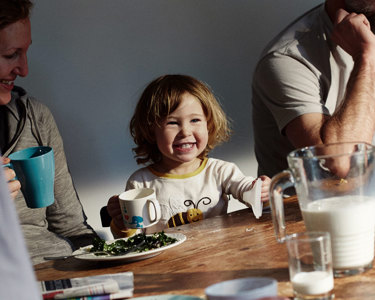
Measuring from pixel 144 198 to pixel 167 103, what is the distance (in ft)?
1.93

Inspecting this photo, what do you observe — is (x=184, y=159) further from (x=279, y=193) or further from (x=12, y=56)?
(x=279, y=193)

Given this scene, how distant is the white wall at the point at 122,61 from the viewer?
2.54 meters

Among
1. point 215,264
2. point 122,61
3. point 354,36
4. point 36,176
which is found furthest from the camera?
point 122,61

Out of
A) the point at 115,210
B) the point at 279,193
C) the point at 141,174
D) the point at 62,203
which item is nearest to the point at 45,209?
the point at 62,203

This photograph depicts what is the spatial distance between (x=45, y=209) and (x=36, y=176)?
0.70 metres

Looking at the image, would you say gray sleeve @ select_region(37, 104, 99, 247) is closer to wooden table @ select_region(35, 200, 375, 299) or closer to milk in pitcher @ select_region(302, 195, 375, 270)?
wooden table @ select_region(35, 200, 375, 299)

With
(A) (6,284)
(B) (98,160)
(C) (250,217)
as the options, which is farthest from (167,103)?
(A) (6,284)

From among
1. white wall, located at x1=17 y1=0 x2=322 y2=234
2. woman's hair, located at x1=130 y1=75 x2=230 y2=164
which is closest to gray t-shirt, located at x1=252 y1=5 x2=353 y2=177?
woman's hair, located at x1=130 y1=75 x2=230 y2=164

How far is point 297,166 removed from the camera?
915mm

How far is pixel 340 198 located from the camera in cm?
93

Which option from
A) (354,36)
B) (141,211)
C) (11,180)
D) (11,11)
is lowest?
(141,211)

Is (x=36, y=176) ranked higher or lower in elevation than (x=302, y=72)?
lower

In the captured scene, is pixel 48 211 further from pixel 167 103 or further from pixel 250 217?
pixel 250 217

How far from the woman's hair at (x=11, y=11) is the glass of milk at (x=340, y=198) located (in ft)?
3.72
